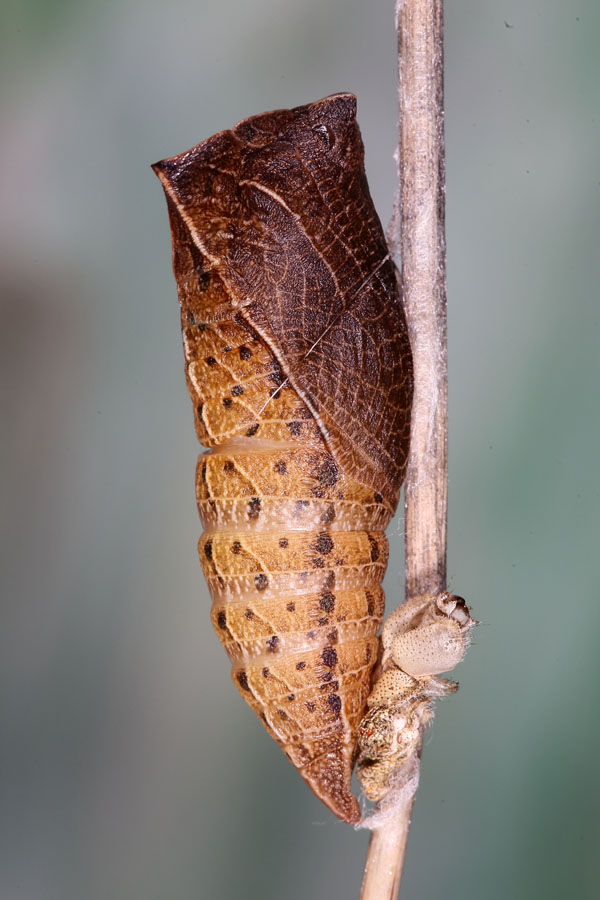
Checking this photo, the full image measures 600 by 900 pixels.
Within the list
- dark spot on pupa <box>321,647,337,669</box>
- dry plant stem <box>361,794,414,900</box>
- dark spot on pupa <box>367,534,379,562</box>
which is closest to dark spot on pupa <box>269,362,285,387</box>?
dark spot on pupa <box>367,534,379,562</box>

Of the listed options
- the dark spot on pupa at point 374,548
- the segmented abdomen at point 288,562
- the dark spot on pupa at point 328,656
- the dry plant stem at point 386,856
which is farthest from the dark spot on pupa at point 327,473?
the dry plant stem at point 386,856

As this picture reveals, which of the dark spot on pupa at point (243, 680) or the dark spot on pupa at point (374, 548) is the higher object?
the dark spot on pupa at point (374, 548)

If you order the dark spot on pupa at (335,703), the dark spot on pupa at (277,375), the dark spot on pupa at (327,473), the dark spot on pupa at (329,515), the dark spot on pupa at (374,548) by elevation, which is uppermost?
the dark spot on pupa at (277,375)

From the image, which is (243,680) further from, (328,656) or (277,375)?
(277,375)

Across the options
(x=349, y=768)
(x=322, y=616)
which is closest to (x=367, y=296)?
(x=322, y=616)

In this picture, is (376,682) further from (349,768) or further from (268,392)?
(268,392)

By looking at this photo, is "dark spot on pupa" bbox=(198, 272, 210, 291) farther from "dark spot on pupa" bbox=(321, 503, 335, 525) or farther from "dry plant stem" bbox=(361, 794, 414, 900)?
"dry plant stem" bbox=(361, 794, 414, 900)

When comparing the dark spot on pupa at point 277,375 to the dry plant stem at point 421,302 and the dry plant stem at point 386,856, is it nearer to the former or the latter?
the dry plant stem at point 421,302
